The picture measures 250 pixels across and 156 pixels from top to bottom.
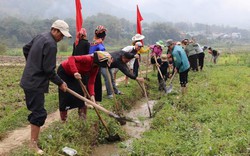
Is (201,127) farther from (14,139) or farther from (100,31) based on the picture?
(14,139)

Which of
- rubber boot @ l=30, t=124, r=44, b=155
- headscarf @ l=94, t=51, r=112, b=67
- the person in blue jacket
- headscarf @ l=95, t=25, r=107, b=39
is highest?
headscarf @ l=95, t=25, r=107, b=39

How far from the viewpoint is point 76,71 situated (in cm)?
529

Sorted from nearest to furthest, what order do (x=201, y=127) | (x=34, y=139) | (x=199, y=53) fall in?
1. (x=34, y=139)
2. (x=201, y=127)
3. (x=199, y=53)

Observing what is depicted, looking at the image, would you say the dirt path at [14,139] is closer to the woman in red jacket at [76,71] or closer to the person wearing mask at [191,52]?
the woman in red jacket at [76,71]

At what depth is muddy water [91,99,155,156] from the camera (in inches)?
215

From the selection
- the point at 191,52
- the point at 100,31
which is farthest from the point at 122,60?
the point at 191,52

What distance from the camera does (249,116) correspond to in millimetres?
6031

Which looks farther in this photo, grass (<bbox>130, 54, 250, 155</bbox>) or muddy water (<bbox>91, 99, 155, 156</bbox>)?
muddy water (<bbox>91, 99, 155, 156</bbox>)

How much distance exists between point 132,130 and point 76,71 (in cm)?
219

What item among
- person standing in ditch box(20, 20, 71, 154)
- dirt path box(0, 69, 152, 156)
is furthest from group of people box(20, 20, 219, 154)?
dirt path box(0, 69, 152, 156)

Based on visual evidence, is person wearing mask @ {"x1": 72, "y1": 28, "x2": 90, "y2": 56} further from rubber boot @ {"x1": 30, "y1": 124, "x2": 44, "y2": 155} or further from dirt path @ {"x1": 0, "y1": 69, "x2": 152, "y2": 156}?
rubber boot @ {"x1": 30, "y1": 124, "x2": 44, "y2": 155}

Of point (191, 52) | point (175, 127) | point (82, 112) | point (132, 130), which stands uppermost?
point (191, 52)

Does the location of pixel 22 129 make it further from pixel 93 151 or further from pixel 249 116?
pixel 249 116

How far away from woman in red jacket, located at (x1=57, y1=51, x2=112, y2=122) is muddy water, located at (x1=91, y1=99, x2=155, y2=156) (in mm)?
965
